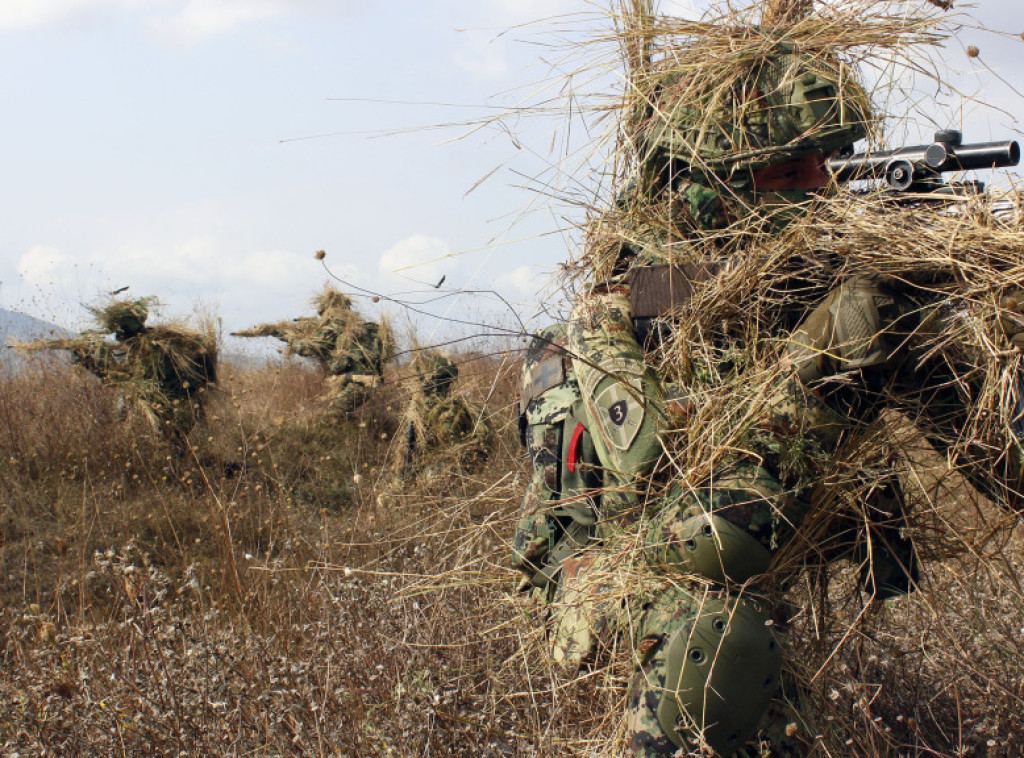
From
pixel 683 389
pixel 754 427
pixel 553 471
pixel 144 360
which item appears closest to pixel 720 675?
pixel 754 427

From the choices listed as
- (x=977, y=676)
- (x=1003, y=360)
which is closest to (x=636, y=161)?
(x=1003, y=360)

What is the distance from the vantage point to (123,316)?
7.46m

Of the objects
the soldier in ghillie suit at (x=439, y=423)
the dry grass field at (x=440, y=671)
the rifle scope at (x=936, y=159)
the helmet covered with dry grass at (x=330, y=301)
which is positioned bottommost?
the soldier in ghillie suit at (x=439, y=423)

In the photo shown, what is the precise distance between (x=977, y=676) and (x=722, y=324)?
4.71 feet

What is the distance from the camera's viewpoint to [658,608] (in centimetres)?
206

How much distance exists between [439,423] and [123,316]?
9.01ft

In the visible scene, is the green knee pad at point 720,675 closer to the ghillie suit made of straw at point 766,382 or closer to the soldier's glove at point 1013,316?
the ghillie suit made of straw at point 766,382

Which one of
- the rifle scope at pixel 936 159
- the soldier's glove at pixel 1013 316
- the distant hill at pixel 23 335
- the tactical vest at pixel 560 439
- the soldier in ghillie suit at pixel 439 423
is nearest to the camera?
the soldier's glove at pixel 1013 316

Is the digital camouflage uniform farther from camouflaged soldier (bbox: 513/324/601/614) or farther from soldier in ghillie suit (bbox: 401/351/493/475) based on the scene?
soldier in ghillie suit (bbox: 401/351/493/475)

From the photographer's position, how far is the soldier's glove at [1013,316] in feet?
6.15

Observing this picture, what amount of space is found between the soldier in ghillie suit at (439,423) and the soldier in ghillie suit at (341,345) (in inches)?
35.4

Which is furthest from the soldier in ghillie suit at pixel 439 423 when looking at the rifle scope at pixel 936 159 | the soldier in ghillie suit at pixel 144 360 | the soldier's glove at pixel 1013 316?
the soldier's glove at pixel 1013 316

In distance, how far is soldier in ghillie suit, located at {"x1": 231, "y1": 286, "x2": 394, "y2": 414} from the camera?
8.39 meters

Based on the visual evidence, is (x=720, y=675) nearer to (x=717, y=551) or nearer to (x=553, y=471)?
(x=717, y=551)
